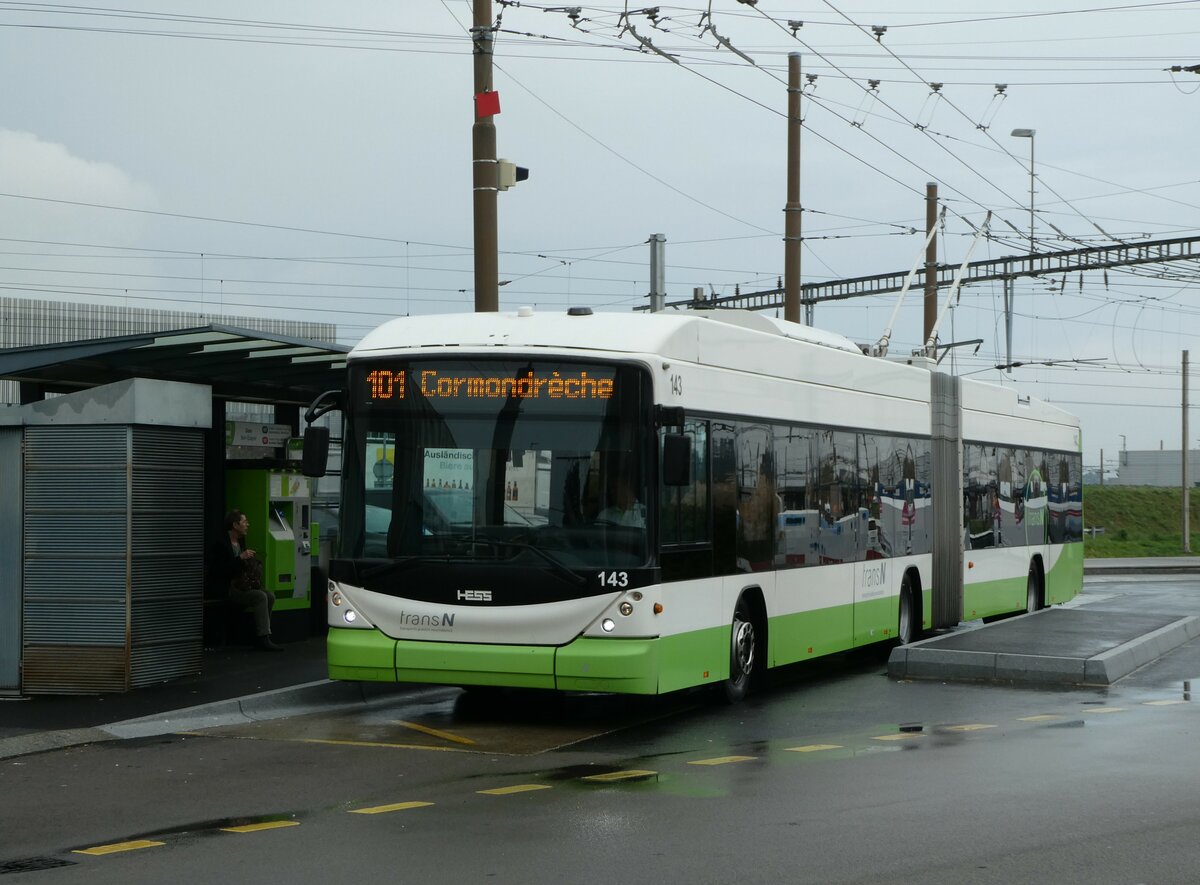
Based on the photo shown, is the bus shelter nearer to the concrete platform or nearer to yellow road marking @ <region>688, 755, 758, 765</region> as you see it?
yellow road marking @ <region>688, 755, 758, 765</region>

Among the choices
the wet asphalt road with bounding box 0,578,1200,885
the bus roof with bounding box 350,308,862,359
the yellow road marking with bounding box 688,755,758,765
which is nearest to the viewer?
the wet asphalt road with bounding box 0,578,1200,885

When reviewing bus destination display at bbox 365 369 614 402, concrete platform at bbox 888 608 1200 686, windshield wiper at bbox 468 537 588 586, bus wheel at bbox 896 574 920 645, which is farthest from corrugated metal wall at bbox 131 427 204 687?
bus wheel at bbox 896 574 920 645

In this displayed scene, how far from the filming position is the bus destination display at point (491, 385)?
11977mm

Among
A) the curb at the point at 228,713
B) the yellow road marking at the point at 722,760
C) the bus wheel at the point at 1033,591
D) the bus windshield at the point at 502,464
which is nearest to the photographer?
the yellow road marking at the point at 722,760

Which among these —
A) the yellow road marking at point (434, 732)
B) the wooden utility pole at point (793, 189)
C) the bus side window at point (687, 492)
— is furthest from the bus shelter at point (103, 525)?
the wooden utility pole at point (793, 189)

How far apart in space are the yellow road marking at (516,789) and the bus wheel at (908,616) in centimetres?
883

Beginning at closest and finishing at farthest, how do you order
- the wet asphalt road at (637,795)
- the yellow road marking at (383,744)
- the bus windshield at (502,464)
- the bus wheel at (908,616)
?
1. the wet asphalt road at (637,795)
2. the yellow road marking at (383,744)
3. the bus windshield at (502,464)
4. the bus wheel at (908,616)

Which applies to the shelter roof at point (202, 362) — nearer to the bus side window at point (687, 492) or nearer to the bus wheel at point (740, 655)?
the bus side window at point (687, 492)

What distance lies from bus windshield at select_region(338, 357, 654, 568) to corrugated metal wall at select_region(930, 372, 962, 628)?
8.27m

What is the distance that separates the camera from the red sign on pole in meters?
16.5

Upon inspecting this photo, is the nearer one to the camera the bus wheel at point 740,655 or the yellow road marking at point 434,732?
the yellow road marking at point 434,732

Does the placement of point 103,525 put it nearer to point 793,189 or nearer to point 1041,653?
point 1041,653

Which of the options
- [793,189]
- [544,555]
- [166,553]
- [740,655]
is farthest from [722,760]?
[793,189]

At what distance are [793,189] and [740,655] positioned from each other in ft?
40.2
